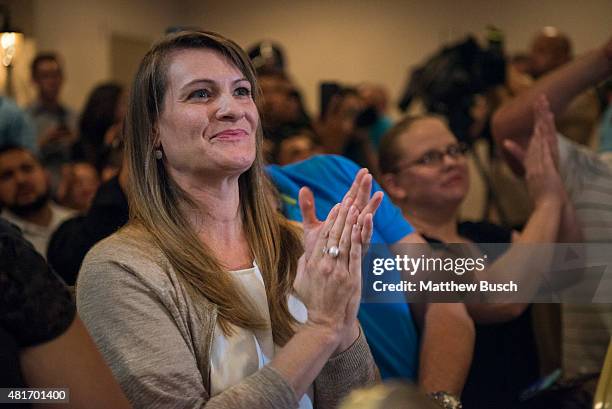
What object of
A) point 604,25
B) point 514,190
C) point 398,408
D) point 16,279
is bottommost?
point 514,190

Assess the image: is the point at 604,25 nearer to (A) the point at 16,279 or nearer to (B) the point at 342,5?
(B) the point at 342,5

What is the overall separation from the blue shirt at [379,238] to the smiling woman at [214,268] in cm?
23

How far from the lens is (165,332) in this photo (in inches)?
44.1

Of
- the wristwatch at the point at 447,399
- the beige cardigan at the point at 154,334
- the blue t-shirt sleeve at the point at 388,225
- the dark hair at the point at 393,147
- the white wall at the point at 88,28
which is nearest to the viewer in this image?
the beige cardigan at the point at 154,334

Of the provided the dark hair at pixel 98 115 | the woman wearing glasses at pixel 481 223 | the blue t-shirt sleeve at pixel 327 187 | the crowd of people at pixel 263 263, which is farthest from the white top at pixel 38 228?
the woman wearing glasses at pixel 481 223

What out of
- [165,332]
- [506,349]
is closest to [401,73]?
[506,349]

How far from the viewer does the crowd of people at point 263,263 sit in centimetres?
112

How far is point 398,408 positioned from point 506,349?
1224 millimetres

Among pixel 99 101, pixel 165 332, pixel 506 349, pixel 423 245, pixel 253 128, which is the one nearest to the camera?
pixel 165 332

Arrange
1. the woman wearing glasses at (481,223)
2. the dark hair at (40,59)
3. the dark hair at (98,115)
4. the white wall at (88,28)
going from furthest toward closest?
the dark hair at (40,59) < the dark hair at (98,115) < the white wall at (88,28) < the woman wearing glasses at (481,223)

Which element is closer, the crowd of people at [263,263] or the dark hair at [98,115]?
the crowd of people at [263,263]

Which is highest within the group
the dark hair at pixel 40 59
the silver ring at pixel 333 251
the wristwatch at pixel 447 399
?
the silver ring at pixel 333 251

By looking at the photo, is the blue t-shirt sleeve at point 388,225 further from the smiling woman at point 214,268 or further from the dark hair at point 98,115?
the dark hair at point 98,115

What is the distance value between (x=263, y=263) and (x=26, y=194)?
46.7 inches
